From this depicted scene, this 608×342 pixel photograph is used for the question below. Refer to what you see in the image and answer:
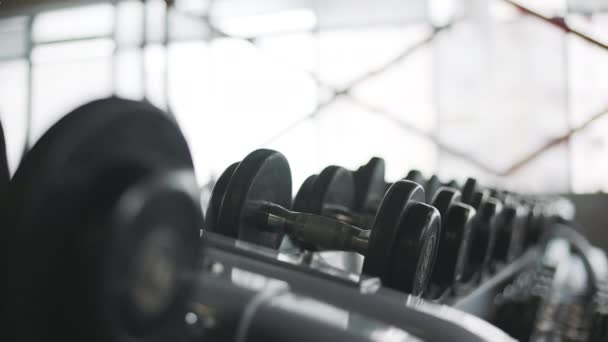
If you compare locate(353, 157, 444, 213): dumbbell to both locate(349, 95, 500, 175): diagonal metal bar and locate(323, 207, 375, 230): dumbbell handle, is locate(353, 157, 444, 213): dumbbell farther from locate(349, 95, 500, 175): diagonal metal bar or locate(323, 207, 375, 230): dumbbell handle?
locate(349, 95, 500, 175): diagonal metal bar

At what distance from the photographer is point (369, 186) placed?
39.1 inches

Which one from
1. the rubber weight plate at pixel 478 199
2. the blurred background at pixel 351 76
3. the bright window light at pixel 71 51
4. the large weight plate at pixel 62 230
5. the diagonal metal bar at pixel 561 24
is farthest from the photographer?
the bright window light at pixel 71 51

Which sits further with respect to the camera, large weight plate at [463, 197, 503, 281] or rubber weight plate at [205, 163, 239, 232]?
large weight plate at [463, 197, 503, 281]

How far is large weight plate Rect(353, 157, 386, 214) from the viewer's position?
990 millimetres

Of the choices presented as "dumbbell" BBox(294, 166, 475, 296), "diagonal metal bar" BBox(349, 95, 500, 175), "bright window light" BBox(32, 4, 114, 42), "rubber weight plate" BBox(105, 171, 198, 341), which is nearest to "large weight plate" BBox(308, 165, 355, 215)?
"dumbbell" BBox(294, 166, 475, 296)

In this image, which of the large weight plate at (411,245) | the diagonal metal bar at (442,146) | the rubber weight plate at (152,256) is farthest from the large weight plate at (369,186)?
the diagonal metal bar at (442,146)

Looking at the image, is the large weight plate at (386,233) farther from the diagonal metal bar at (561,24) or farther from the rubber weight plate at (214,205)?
the diagonal metal bar at (561,24)

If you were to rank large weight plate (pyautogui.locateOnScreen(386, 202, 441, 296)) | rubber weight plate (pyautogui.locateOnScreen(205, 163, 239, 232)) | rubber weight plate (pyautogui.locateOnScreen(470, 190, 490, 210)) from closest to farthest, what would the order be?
large weight plate (pyautogui.locateOnScreen(386, 202, 441, 296)), rubber weight plate (pyautogui.locateOnScreen(205, 163, 239, 232)), rubber weight plate (pyautogui.locateOnScreen(470, 190, 490, 210))

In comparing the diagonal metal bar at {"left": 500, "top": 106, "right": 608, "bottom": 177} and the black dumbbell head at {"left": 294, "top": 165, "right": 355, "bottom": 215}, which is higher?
the diagonal metal bar at {"left": 500, "top": 106, "right": 608, "bottom": 177}

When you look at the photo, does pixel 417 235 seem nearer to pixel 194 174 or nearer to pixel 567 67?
pixel 194 174

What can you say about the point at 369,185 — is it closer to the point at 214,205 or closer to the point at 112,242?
the point at 214,205

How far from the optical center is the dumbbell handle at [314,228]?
591 millimetres

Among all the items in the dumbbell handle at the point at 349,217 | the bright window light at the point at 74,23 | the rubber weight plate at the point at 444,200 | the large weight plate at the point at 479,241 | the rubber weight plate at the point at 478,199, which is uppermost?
the bright window light at the point at 74,23

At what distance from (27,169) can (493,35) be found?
4144 millimetres
